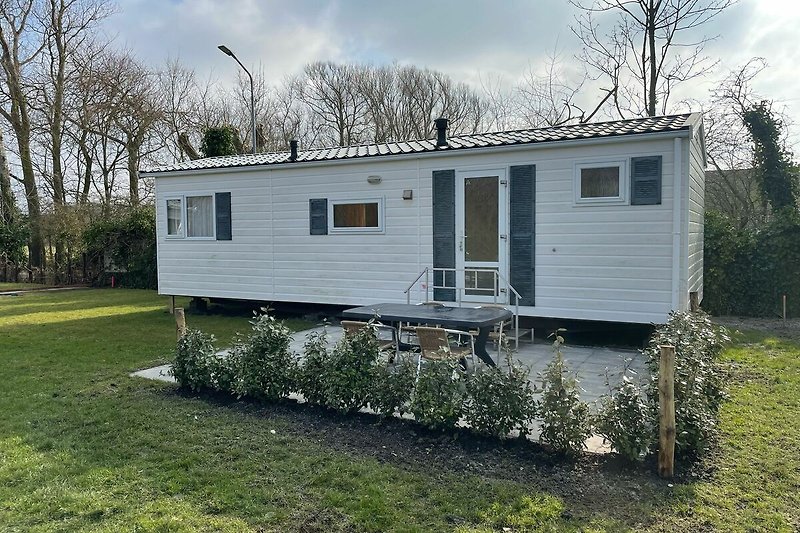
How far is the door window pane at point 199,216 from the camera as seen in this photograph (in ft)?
32.3

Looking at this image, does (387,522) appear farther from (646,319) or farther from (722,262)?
(722,262)

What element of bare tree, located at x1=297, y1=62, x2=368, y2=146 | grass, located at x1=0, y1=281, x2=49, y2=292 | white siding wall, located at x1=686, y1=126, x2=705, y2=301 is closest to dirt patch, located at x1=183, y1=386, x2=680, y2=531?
white siding wall, located at x1=686, y1=126, x2=705, y2=301

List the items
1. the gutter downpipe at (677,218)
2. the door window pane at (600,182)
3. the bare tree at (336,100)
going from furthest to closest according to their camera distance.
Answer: the bare tree at (336,100)
the door window pane at (600,182)
the gutter downpipe at (677,218)

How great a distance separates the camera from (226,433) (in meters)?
3.89

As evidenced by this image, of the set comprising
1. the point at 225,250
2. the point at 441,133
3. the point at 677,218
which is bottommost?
the point at 225,250

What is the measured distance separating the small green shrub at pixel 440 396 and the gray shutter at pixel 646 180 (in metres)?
3.85

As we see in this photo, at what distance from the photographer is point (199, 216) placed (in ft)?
32.8

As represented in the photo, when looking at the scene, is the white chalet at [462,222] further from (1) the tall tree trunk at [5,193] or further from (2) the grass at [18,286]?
(1) the tall tree trunk at [5,193]

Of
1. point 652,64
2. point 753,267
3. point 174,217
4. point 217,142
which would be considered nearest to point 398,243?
point 174,217

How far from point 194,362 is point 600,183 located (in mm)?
4998

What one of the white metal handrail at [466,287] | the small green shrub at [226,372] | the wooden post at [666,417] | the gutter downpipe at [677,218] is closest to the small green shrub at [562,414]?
the wooden post at [666,417]

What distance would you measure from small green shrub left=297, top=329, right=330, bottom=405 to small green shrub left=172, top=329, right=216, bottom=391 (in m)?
0.93

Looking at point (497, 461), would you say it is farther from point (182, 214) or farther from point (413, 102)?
point (413, 102)

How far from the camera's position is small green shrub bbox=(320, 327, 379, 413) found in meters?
4.12
